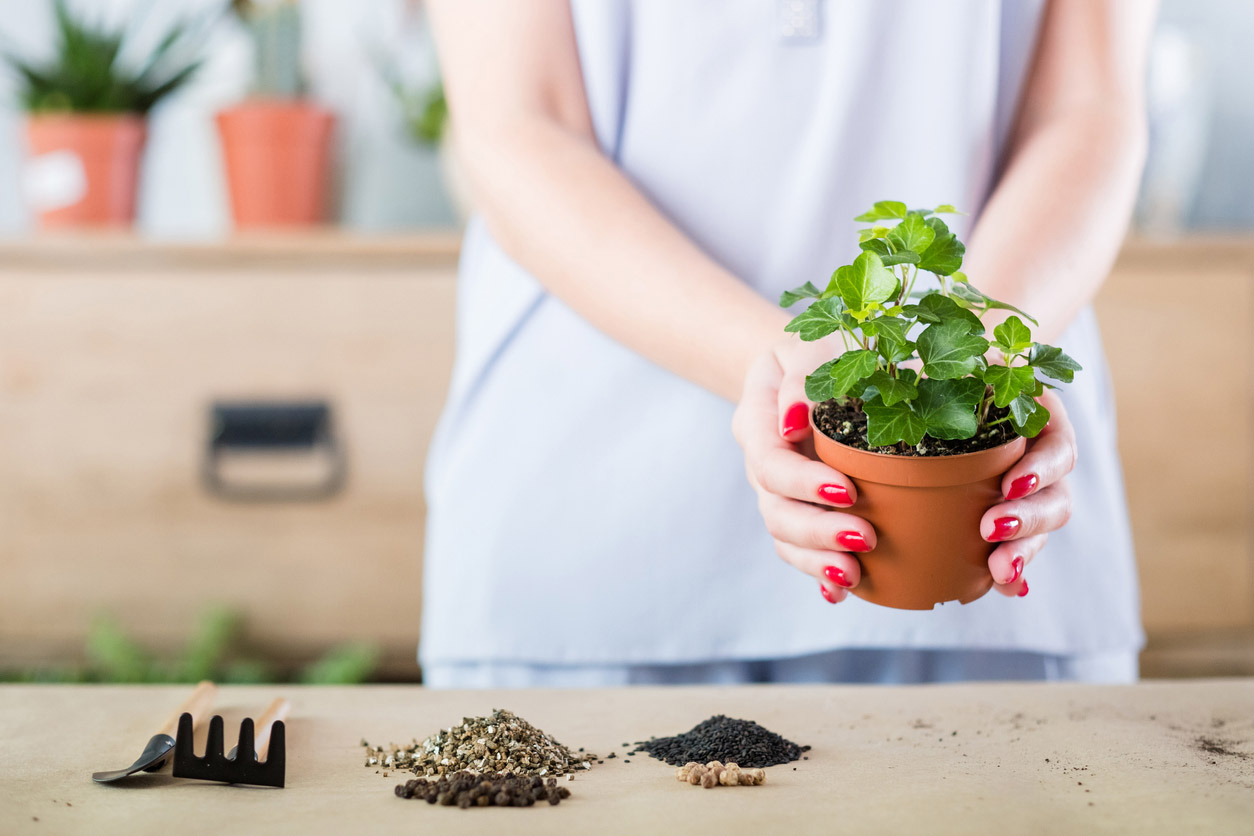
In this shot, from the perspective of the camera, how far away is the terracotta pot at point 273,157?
178 centimetres

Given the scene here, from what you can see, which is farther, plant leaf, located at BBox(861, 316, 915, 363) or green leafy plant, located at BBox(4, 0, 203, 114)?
green leafy plant, located at BBox(4, 0, 203, 114)

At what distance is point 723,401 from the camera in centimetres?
86

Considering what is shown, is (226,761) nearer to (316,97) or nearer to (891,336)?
(891,336)

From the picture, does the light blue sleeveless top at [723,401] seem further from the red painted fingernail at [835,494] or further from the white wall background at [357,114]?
the white wall background at [357,114]

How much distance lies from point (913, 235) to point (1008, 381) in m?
0.09

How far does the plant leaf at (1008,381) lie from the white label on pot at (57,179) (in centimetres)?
163

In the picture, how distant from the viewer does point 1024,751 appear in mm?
657

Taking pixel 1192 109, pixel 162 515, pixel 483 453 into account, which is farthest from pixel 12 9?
pixel 1192 109

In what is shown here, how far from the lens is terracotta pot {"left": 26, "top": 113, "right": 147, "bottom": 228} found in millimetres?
1736

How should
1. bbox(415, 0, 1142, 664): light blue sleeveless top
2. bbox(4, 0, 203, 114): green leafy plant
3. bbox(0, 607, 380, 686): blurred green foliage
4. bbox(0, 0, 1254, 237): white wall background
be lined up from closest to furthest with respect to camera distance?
bbox(415, 0, 1142, 664): light blue sleeveless top, bbox(0, 607, 380, 686): blurred green foliage, bbox(4, 0, 203, 114): green leafy plant, bbox(0, 0, 1254, 237): white wall background

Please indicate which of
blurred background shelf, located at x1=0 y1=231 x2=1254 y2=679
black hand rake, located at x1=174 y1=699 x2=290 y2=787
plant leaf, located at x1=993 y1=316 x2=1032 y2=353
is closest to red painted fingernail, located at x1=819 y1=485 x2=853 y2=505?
plant leaf, located at x1=993 y1=316 x2=1032 y2=353

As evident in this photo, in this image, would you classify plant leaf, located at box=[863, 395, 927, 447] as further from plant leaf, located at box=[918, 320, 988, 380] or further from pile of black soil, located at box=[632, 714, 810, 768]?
pile of black soil, located at box=[632, 714, 810, 768]

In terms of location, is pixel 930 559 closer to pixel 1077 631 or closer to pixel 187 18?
pixel 1077 631

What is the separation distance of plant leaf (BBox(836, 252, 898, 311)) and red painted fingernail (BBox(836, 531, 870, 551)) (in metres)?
0.12
